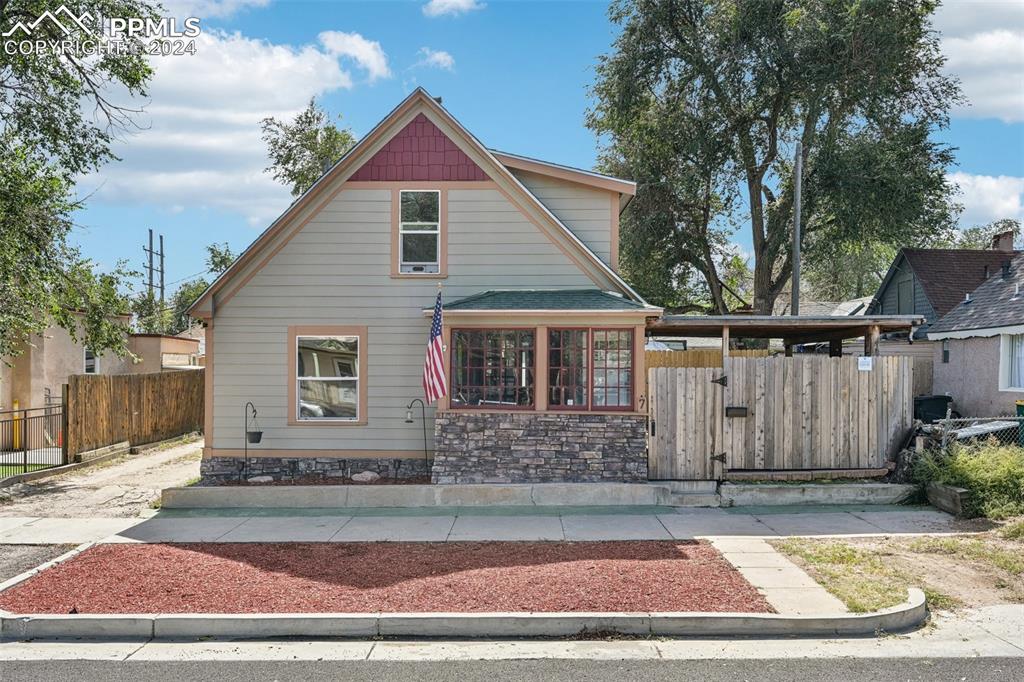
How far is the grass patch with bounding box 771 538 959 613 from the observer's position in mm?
7367

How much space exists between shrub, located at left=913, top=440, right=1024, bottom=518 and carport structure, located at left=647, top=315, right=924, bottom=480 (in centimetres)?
81

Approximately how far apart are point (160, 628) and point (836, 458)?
10264 millimetres

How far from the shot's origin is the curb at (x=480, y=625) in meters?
6.86

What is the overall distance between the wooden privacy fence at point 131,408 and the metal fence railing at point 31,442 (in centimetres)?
43

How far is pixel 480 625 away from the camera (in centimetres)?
688

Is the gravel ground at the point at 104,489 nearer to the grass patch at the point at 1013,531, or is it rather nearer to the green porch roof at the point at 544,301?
the green porch roof at the point at 544,301

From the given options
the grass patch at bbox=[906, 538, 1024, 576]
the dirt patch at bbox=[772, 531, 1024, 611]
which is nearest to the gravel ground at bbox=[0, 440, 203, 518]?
the dirt patch at bbox=[772, 531, 1024, 611]

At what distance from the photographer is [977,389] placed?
17922 millimetres

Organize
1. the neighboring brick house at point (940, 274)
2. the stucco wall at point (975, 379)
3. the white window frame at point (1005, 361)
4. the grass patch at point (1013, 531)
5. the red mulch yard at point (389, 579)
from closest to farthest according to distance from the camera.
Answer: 1. the red mulch yard at point (389, 579)
2. the grass patch at point (1013, 531)
3. the white window frame at point (1005, 361)
4. the stucco wall at point (975, 379)
5. the neighboring brick house at point (940, 274)

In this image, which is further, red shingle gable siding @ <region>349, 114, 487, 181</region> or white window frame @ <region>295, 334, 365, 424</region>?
red shingle gable siding @ <region>349, 114, 487, 181</region>

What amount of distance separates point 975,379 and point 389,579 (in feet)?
52.1

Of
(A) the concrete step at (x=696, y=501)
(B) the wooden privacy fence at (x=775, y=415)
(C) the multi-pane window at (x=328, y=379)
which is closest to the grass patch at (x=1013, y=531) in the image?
(B) the wooden privacy fence at (x=775, y=415)

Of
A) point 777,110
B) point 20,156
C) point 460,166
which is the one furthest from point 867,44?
point 20,156

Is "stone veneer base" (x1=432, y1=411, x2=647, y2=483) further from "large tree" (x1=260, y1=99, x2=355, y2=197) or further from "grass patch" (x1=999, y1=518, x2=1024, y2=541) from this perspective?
"large tree" (x1=260, y1=99, x2=355, y2=197)
